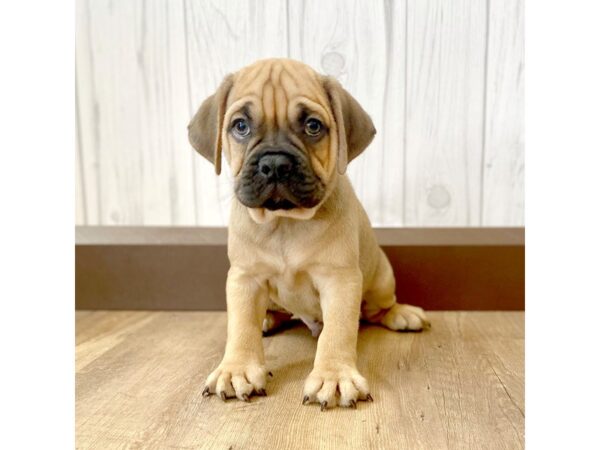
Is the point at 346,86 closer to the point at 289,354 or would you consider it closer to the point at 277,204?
the point at 277,204

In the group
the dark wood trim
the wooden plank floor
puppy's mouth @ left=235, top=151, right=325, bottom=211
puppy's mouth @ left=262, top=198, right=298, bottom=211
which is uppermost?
puppy's mouth @ left=235, top=151, right=325, bottom=211

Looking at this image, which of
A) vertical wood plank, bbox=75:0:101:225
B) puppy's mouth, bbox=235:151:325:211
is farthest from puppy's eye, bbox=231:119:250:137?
vertical wood plank, bbox=75:0:101:225

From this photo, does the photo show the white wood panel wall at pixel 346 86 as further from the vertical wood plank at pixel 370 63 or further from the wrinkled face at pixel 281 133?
the wrinkled face at pixel 281 133

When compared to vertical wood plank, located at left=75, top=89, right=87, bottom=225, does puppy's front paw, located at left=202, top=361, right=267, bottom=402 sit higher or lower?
lower

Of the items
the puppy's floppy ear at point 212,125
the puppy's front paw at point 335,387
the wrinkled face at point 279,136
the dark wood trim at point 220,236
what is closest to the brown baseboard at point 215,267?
the dark wood trim at point 220,236

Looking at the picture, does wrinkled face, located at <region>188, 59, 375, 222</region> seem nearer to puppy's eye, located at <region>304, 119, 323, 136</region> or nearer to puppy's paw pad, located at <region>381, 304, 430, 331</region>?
puppy's eye, located at <region>304, 119, 323, 136</region>

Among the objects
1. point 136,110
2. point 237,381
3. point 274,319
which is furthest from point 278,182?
point 136,110

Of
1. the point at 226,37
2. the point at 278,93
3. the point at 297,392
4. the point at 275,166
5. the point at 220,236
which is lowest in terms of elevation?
the point at 297,392
